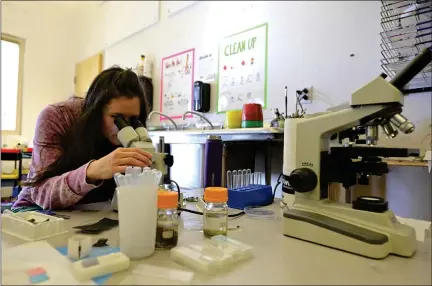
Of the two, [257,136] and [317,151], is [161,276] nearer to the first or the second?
[317,151]

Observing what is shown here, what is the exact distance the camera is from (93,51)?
420 centimetres

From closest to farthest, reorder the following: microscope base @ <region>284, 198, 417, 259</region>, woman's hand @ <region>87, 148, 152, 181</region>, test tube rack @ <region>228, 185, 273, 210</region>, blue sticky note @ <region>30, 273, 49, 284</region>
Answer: blue sticky note @ <region>30, 273, 49, 284</region>, microscope base @ <region>284, 198, 417, 259</region>, woman's hand @ <region>87, 148, 152, 181</region>, test tube rack @ <region>228, 185, 273, 210</region>

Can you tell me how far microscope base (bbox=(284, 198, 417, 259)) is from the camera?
0.58m

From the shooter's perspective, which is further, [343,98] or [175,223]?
[343,98]

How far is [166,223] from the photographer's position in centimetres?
60

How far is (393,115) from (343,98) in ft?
3.73

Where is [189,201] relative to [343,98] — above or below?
below

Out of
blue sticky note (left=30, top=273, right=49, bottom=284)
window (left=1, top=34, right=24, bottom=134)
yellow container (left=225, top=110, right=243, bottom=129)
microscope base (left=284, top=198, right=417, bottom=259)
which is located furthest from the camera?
window (left=1, top=34, right=24, bottom=134)

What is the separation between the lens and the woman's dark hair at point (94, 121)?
107 centimetres

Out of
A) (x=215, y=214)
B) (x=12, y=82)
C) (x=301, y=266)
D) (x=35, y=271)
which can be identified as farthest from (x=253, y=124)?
(x=12, y=82)

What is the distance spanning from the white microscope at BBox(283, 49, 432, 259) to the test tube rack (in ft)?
0.84

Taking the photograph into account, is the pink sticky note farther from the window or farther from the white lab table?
the window

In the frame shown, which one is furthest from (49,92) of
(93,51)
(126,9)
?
(126,9)

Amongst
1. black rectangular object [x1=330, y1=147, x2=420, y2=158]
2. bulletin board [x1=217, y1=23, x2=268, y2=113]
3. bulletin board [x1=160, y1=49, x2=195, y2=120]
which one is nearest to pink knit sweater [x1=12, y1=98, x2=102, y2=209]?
black rectangular object [x1=330, y1=147, x2=420, y2=158]
